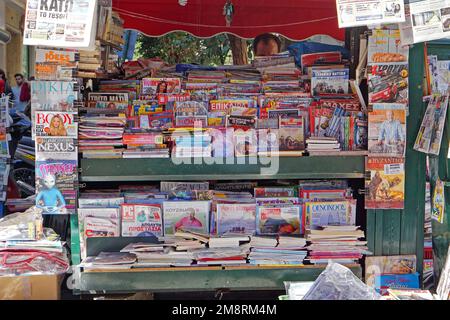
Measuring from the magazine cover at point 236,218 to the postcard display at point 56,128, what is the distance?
3.27 ft

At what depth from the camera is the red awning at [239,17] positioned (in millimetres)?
6016

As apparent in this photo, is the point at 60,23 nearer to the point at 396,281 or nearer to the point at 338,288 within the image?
the point at 338,288

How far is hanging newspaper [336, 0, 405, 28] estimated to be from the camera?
2678 mm

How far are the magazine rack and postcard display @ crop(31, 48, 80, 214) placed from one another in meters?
0.12

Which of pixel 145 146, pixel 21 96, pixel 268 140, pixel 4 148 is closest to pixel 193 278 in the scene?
pixel 145 146

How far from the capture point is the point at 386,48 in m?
3.62

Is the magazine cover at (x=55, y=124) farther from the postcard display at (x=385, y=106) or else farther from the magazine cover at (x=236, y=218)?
the postcard display at (x=385, y=106)

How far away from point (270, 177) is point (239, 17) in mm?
3096

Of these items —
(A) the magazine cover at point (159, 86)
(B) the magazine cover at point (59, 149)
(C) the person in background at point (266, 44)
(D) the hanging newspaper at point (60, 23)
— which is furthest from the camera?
(C) the person in background at point (266, 44)

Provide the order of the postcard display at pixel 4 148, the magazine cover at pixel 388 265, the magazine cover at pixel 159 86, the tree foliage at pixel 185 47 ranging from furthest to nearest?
the tree foliage at pixel 185 47 → the postcard display at pixel 4 148 → the magazine cover at pixel 159 86 → the magazine cover at pixel 388 265

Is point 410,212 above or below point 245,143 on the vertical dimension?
below

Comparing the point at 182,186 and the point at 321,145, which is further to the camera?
the point at 182,186

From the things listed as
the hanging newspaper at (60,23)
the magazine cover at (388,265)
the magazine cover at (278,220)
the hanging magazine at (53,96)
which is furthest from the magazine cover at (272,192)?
the hanging newspaper at (60,23)

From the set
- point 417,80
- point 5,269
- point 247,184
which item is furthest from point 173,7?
point 5,269
